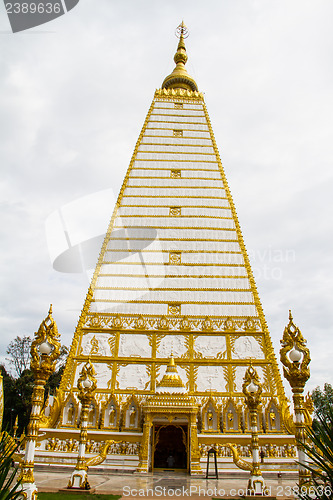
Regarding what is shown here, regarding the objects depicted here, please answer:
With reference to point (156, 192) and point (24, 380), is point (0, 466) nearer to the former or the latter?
point (156, 192)

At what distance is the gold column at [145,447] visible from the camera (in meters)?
10.5

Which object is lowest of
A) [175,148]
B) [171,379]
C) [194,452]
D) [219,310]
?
[194,452]

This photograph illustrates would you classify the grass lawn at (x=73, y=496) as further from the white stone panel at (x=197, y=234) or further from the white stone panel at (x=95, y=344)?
the white stone panel at (x=197, y=234)

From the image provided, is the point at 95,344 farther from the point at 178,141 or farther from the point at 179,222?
the point at 178,141

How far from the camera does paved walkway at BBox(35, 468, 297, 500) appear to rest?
23.9 feet

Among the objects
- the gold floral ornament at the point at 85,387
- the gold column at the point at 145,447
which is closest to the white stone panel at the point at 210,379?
the gold column at the point at 145,447

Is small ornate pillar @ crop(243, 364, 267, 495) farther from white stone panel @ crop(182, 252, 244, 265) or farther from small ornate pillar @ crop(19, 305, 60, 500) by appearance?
white stone panel @ crop(182, 252, 244, 265)

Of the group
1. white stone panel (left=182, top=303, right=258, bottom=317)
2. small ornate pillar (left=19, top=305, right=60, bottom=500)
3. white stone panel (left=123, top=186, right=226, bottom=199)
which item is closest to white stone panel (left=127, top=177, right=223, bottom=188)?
white stone panel (left=123, top=186, right=226, bottom=199)

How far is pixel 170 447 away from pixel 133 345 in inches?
148

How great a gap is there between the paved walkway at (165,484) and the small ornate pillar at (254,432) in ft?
1.26

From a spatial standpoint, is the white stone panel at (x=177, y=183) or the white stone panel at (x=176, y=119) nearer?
the white stone panel at (x=177, y=183)

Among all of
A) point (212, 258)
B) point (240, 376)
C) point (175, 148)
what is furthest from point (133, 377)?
point (175, 148)

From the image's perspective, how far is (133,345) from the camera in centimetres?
1416

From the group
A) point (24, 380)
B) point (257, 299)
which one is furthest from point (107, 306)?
point (24, 380)
